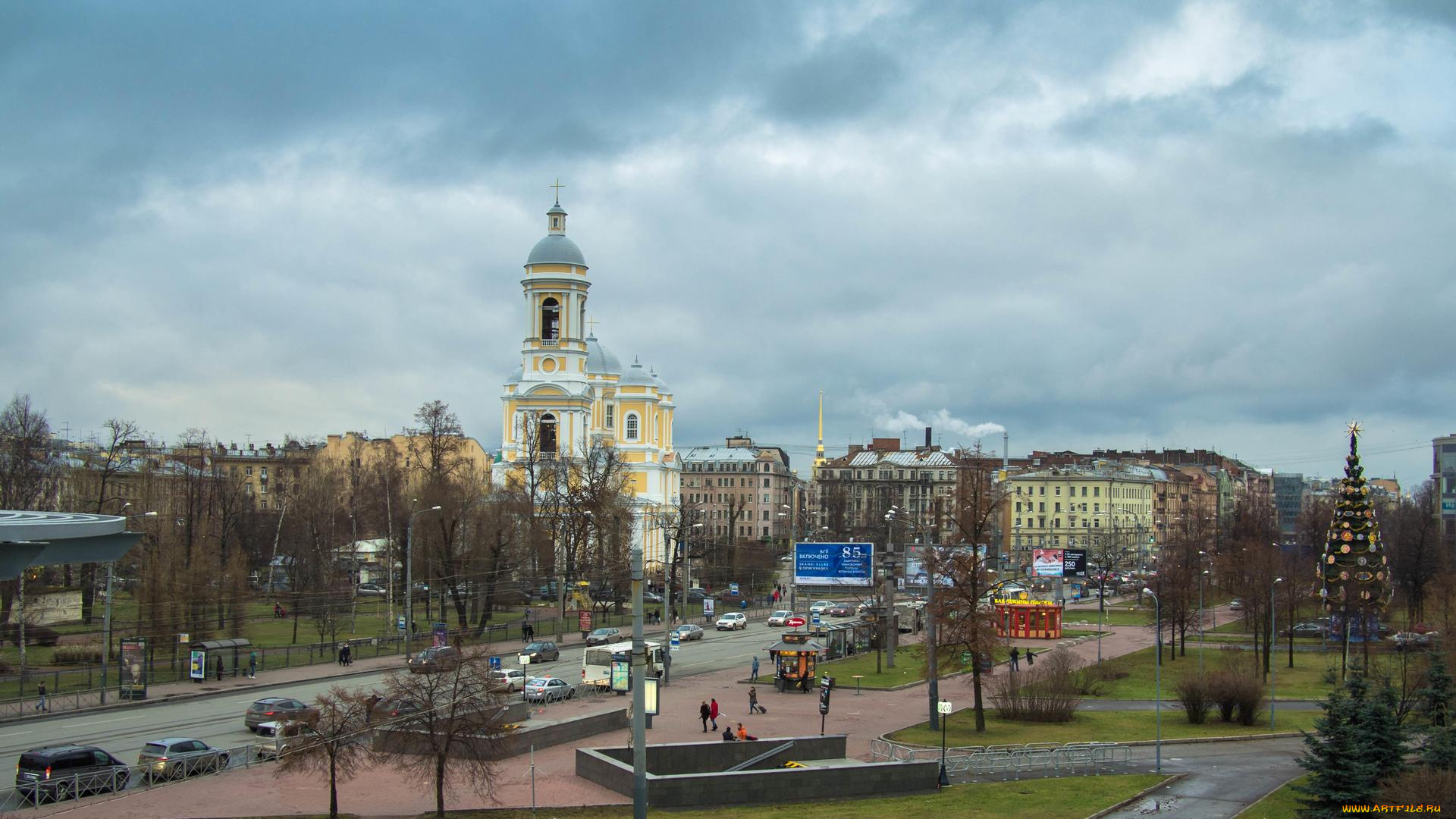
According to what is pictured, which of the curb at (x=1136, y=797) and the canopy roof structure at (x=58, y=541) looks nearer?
the canopy roof structure at (x=58, y=541)

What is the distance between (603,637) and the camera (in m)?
66.4

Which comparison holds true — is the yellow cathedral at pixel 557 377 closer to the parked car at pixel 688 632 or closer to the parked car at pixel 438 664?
the parked car at pixel 688 632

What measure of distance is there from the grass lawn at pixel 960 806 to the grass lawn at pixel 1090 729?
6.01m

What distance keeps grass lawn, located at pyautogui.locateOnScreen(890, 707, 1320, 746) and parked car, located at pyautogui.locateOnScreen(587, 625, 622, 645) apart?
2453 cm

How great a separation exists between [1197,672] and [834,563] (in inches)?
887

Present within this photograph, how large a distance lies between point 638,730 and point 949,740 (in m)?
20.8

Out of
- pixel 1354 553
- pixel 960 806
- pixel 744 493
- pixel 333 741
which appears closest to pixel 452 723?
pixel 333 741

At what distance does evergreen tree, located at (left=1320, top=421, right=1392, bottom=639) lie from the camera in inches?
2405

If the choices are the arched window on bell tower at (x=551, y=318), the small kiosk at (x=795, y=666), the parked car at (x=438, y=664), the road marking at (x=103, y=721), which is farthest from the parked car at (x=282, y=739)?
the arched window on bell tower at (x=551, y=318)

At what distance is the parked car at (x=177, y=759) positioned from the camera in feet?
102

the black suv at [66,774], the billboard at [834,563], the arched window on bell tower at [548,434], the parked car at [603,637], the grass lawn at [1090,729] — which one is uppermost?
the arched window on bell tower at [548,434]

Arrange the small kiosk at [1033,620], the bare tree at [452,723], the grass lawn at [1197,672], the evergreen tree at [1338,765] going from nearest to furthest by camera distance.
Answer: the evergreen tree at [1338,765], the bare tree at [452,723], the grass lawn at [1197,672], the small kiosk at [1033,620]

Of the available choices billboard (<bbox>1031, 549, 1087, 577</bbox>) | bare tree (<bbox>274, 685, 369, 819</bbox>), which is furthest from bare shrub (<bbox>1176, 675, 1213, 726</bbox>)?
billboard (<bbox>1031, 549, 1087, 577</bbox>)

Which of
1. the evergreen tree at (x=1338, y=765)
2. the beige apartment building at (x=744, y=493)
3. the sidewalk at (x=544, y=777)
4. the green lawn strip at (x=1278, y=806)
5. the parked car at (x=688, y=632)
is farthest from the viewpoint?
the beige apartment building at (x=744, y=493)
